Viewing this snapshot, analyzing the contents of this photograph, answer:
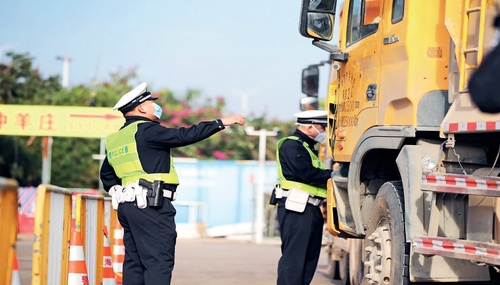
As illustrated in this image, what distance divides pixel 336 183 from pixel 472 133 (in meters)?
2.52

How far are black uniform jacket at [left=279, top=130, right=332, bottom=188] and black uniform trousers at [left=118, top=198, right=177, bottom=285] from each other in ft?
6.98

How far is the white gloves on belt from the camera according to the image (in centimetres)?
823

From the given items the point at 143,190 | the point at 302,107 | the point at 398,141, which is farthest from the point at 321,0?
the point at 302,107

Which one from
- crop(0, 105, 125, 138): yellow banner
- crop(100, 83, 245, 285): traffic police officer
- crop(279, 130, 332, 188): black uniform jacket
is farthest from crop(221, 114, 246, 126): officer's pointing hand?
crop(0, 105, 125, 138): yellow banner

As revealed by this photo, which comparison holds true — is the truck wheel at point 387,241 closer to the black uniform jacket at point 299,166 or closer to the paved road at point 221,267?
the black uniform jacket at point 299,166

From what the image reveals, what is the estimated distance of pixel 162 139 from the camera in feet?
27.1

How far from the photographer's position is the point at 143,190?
824 cm

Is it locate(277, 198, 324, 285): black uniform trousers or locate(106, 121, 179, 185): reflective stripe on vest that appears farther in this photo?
locate(277, 198, 324, 285): black uniform trousers

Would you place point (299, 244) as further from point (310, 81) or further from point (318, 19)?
point (310, 81)

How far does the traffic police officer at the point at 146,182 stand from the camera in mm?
8211

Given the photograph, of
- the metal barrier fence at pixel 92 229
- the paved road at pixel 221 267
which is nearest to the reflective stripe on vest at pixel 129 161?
the metal barrier fence at pixel 92 229

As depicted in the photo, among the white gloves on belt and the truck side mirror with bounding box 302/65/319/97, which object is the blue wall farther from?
the white gloves on belt

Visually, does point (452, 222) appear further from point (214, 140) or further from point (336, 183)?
point (214, 140)

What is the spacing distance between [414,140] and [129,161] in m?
2.25
